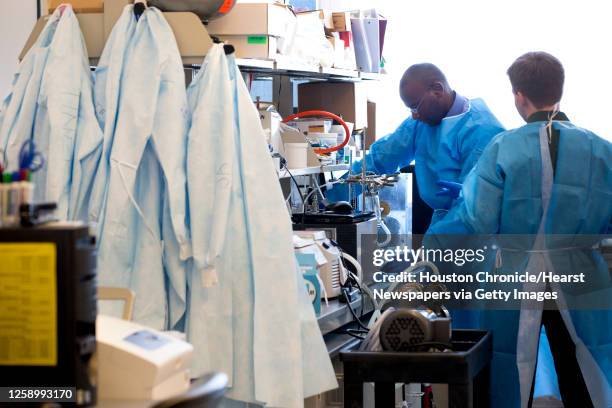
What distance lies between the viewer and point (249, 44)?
2975 mm

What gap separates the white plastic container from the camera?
3.47 meters

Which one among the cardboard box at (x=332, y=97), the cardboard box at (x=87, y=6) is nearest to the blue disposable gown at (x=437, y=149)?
the cardboard box at (x=332, y=97)

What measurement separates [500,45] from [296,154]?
2.42 metres

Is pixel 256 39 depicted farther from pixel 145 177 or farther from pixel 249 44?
pixel 145 177

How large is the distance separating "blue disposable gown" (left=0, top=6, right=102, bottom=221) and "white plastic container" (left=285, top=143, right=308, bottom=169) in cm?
110

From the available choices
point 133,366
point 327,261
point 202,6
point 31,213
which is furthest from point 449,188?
point 31,213

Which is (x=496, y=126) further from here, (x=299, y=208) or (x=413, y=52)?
(x=413, y=52)

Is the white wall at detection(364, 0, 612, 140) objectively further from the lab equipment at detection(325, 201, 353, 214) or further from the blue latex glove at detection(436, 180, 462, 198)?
the lab equipment at detection(325, 201, 353, 214)

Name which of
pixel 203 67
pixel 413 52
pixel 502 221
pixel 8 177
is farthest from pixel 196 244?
pixel 413 52

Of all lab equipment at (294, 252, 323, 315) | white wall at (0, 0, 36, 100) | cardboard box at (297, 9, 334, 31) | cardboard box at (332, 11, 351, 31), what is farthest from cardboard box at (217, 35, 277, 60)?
cardboard box at (332, 11, 351, 31)

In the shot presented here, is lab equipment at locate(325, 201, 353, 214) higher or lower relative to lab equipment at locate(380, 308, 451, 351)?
higher

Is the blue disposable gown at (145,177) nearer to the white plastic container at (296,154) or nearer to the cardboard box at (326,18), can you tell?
the white plastic container at (296,154)

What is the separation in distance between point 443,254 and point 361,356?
1.23 meters

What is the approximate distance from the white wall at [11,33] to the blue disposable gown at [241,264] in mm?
1197
